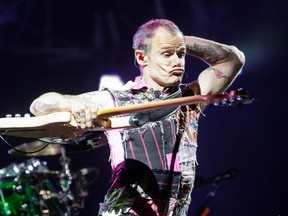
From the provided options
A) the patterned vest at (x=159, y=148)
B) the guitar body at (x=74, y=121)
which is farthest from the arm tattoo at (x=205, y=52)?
the guitar body at (x=74, y=121)

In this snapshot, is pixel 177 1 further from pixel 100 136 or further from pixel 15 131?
pixel 15 131

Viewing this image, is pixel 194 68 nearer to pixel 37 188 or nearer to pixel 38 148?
pixel 38 148

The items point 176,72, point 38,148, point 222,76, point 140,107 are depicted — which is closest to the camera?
point 140,107

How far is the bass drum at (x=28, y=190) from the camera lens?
20.1ft

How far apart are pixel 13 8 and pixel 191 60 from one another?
2.55m

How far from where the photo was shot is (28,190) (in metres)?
6.25

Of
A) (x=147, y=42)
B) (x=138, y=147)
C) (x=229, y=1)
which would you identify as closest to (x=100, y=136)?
(x=138, y=147)

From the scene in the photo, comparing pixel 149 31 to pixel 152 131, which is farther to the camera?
pixel 149 31

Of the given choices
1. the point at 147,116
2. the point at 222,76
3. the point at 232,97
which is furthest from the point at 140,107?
the point at 222,76

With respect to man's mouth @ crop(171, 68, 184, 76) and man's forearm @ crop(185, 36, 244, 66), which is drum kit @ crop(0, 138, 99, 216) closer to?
man's forearm @ crop(185, 36, 244, 66)

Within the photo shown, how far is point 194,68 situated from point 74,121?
419 cm

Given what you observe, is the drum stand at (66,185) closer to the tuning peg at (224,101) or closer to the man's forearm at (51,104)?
the man's forearm at (51,104)

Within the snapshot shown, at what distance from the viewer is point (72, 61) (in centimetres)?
684

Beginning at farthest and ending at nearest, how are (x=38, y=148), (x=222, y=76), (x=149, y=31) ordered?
(x=38, y=148)
(x=222, y=76)
(x=149, y=31)
